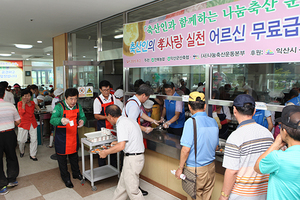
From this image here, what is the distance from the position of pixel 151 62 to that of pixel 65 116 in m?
1.52

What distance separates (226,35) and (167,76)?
5.85ft

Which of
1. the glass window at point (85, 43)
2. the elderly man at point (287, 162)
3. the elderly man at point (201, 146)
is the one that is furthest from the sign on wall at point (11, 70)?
the elderly man at point (287, 162)

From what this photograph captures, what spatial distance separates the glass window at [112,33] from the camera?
4315 mm

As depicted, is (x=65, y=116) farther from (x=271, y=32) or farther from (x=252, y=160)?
(x=271, y=32)

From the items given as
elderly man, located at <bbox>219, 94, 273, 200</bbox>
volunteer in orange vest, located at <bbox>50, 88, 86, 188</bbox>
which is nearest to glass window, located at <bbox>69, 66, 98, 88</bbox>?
volunteer in orange vest, located at <bbox>50, 88, 86, 188</bbox>

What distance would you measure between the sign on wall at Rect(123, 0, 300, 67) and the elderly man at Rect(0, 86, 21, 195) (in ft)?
6.88

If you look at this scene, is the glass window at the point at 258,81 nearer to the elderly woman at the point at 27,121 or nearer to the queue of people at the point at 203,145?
the queue of people at the point at 203,145

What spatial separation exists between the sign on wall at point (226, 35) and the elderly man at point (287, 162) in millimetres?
1001

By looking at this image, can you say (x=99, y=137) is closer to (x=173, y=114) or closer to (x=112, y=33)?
(x=173, y=114)

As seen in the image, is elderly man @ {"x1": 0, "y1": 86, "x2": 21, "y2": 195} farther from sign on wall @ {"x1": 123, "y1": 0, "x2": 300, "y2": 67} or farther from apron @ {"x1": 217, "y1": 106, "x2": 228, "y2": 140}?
apron @ {"x1": 217, "y1": 106, "x2": 228, "y2": 140}

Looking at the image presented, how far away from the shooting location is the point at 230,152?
147 cm

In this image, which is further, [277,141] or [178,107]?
[178,107]

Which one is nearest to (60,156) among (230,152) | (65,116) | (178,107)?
(65,116)

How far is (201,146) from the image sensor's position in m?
1.87
